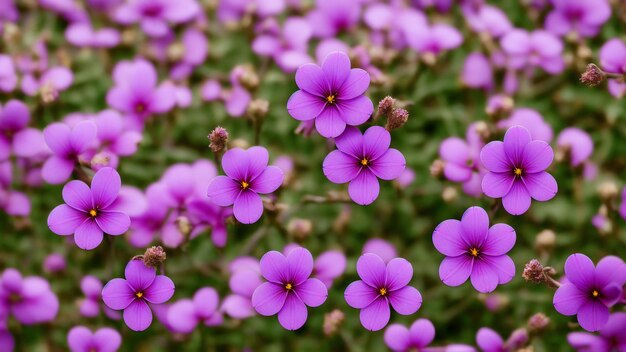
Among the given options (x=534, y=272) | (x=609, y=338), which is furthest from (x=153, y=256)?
(x=609, y=338)

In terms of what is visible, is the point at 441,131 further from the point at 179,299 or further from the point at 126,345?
the point at 126,345

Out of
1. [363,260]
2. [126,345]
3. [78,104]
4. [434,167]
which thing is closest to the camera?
[363,260]

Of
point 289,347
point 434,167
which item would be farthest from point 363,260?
point 289,347

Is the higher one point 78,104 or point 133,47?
point 133,47

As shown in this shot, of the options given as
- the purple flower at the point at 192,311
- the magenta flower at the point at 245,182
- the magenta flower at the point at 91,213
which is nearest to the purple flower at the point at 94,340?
the purple flower at the point at 192,311

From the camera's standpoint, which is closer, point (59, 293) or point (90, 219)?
point (90, 219)

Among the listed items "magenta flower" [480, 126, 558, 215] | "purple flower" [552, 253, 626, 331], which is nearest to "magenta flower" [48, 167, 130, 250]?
"magenta flower" [480, 126, 558, 215]
